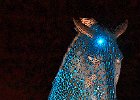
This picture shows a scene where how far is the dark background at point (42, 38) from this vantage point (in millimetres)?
2668

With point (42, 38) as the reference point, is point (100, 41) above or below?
above

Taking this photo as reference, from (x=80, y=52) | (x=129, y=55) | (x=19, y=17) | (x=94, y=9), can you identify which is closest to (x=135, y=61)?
(x=129, y=55)

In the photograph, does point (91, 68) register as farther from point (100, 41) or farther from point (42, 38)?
point (42, 38)

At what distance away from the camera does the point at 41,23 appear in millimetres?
2680

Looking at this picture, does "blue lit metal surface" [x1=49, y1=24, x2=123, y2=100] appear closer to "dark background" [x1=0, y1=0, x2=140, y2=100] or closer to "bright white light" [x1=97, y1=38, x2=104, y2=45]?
"bright white light" [x1=97, y1=38, x2=104, y2=45]

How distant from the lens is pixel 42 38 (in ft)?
8.89

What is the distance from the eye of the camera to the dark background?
105 inches

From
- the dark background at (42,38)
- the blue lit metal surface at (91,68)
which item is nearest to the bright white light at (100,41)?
the blue lit metal surface at (91,68)

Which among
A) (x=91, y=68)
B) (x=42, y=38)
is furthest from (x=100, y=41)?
(x=42, y=38)

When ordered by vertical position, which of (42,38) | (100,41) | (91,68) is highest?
(100,41)

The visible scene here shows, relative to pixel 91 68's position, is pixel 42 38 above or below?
below

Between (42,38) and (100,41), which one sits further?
(42,38)

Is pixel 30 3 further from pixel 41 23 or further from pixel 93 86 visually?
pixel 93 86

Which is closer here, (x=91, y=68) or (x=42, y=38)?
(x=91, y=68)
